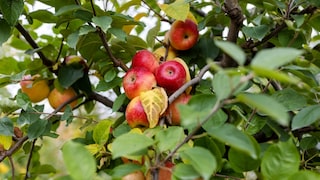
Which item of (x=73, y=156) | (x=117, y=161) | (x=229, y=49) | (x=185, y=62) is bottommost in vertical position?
(x=117, y=161)

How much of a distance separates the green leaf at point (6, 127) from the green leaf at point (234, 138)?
43 cm

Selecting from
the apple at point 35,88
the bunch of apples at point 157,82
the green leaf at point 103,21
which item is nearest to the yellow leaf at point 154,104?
the bunch of apples at point 157,82

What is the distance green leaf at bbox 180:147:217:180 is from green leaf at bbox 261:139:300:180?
0.34 ft

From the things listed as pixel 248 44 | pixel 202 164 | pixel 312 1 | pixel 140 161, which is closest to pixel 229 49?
pixel 202 164

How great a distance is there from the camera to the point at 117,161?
0.81 m

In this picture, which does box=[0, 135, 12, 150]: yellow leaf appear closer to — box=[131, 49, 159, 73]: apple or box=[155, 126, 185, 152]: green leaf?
box=[131, 49, 159, 73]: apple

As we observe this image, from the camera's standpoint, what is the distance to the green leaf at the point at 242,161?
59 centimetres

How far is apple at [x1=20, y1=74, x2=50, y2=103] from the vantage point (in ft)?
3.21

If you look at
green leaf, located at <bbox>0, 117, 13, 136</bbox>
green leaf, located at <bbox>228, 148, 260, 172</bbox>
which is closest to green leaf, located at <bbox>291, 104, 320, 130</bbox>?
green leaf, located at <bbox>228, 148, 260, 172</bbox>

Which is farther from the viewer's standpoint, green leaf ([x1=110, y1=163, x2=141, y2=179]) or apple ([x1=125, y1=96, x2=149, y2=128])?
apple ([x1=125, y1=96, x2=149, y2=128])

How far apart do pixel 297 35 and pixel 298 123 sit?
0.20 metres

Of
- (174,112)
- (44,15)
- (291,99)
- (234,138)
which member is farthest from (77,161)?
(44,15)

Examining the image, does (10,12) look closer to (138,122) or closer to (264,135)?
(138,122)

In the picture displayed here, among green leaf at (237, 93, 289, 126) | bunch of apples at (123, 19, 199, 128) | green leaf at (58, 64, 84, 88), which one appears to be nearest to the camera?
green leaf at (237, 93, 289, 126)
